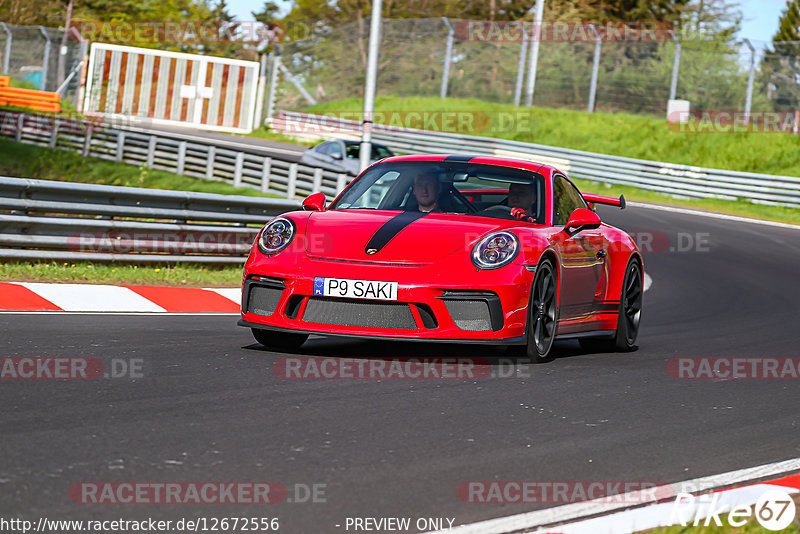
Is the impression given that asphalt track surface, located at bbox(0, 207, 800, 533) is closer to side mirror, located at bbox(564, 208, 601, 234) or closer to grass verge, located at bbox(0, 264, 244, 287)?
side mirror, located at bbox(564, 208, 601, 234)

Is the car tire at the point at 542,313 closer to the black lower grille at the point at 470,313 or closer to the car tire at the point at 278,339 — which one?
the black lower grille at the point at 470,313

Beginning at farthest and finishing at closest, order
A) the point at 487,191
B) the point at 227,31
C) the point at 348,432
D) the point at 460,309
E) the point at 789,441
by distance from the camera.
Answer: the point at 227,31 → the point at 487,191 → the point at 460,309 → the point at 789,441 → the point at 348,432

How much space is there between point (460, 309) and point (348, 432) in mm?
2006

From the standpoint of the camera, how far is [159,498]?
371 cm

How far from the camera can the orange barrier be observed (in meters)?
39.8

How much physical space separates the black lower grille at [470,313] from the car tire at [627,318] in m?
2.16

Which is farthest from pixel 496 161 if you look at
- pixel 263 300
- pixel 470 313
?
pixel 263 300

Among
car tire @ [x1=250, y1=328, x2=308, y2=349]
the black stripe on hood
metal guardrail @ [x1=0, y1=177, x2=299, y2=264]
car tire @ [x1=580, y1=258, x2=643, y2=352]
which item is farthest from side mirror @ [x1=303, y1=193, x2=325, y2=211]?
metal guardrail @ [x1=0, y1=177, x2=299, y2=264]

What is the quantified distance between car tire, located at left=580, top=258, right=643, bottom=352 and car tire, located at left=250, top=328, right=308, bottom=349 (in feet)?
7.98

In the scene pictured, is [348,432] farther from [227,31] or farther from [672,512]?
[227,31]

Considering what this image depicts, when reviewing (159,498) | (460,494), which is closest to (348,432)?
(460,494)

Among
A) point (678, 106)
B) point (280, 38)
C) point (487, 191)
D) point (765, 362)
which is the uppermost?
point (280, 38)

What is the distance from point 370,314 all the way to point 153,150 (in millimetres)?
21006

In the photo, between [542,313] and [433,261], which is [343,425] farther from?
[542,313]
